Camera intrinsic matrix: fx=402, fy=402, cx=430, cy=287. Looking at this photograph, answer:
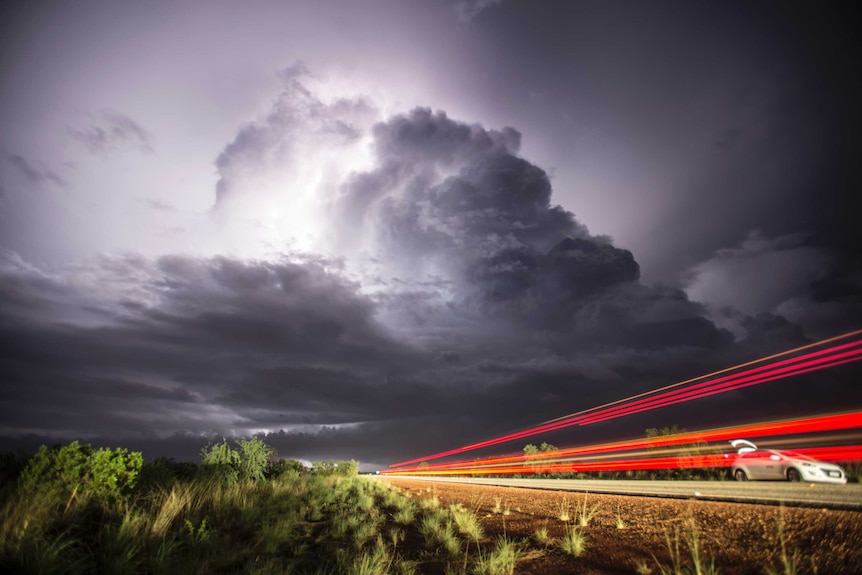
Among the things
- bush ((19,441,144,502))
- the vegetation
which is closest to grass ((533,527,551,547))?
the vegetation

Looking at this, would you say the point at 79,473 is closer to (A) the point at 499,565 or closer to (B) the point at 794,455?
(A) the point at 499,565

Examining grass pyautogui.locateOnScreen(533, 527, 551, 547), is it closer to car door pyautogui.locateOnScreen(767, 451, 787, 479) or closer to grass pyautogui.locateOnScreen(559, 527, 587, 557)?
grass pyautogui.locateOnScreen(559, 527, 587, 557)

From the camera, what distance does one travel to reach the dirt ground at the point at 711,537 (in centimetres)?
552

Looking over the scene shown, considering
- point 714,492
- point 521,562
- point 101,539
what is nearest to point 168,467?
point 101,539

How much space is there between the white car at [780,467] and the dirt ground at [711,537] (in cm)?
675

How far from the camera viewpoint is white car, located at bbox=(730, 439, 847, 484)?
12.9 m

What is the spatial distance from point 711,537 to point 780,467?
10.6m

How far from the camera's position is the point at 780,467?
14.1 metres

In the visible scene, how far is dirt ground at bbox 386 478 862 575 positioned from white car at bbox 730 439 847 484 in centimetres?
675

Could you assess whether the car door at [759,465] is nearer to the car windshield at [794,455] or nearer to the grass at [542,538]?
the car windshield at [794,455]

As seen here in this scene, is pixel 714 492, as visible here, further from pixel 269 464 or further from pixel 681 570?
pixel 269 464

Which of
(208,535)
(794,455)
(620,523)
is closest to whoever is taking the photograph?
(208,535)

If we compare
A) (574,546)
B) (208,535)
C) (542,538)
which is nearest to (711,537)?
(574,546)

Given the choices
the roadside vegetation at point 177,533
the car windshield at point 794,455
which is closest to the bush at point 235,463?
the roadside vegetation at point 177,533
